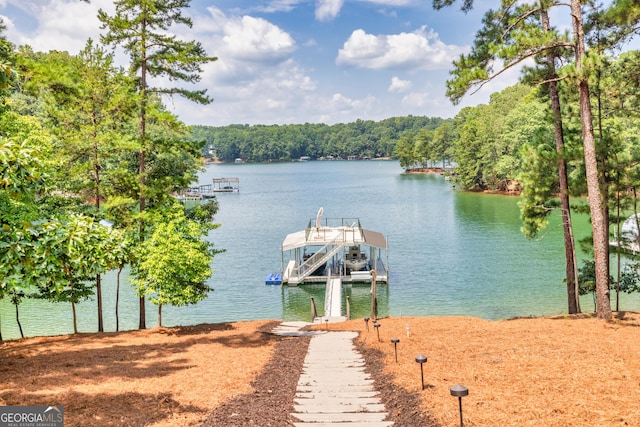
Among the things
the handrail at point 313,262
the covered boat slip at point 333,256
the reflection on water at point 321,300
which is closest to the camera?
Result: the reflection on water at point 321,300

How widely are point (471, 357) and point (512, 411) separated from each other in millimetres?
3143

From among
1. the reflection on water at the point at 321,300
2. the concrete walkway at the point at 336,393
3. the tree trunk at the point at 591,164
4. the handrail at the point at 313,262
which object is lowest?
the reflection on water at the point at 321,300

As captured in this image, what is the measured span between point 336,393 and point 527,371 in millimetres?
3174

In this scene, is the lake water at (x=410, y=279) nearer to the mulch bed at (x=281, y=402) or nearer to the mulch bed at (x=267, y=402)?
the mulch bed at (x=267, y=402)

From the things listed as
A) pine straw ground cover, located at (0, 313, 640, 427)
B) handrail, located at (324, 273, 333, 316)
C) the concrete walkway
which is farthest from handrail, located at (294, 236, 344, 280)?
the concrete walkway

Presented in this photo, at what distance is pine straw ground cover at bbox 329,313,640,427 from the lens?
5.95m

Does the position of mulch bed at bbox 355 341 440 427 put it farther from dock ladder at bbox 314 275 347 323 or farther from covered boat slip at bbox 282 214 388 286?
covered boat slip at bbox 282 214 388 286

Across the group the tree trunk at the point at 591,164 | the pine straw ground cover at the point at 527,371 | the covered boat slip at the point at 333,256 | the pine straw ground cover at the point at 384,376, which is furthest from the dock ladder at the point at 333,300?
the tree trunk at the point at 591,164

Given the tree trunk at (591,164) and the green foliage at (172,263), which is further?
the green foliage at (172,263)

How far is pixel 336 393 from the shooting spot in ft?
25.0

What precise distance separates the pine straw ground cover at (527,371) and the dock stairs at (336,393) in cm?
55

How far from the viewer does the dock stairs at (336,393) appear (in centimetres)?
643

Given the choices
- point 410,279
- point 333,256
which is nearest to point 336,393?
point 410,279

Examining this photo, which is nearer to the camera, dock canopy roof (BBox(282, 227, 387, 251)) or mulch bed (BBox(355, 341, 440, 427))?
mulch bed (BBox(355, 341, 440, 427))
